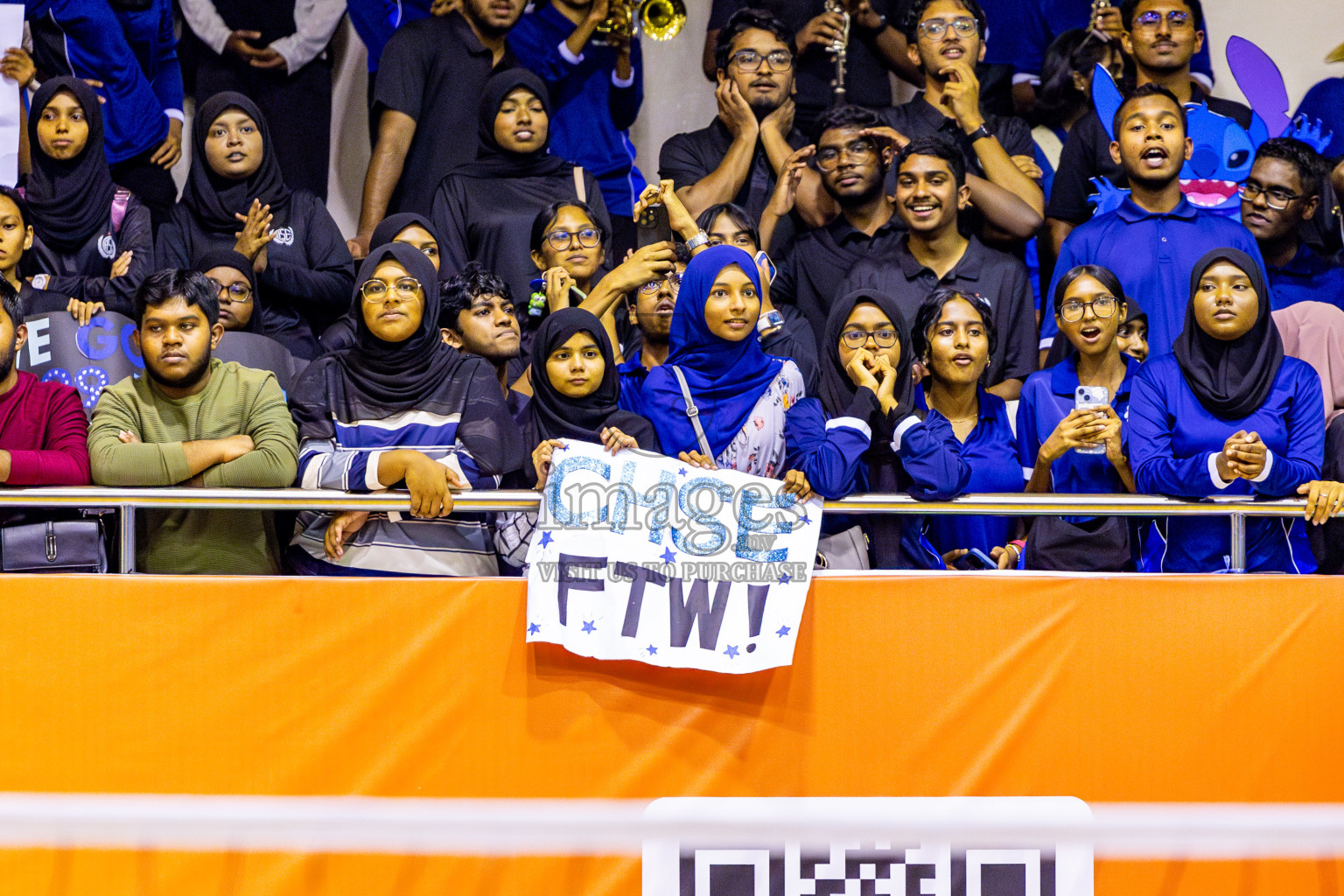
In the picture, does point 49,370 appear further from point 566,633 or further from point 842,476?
point 842,476

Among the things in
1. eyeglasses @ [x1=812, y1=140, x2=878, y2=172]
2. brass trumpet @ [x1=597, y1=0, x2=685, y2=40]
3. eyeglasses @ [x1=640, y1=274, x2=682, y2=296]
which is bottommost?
eyeglasses @ [x1=640, y1=274, x2=682, y2=296]

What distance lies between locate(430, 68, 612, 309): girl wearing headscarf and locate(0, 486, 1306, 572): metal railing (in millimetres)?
1901

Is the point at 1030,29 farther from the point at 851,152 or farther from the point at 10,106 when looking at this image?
the point at 10,106

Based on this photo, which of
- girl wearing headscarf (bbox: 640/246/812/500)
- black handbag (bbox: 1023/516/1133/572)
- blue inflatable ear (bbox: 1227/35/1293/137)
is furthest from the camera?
blue inflatable ear (bbox: 1227/35/1293/137)

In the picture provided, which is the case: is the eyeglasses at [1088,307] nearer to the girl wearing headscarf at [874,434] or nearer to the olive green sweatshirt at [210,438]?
the girl wearing headscarf at [874,434]

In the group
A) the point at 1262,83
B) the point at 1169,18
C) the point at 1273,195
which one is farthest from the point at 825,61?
the point at 1262,83

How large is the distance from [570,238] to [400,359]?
53.5 inches

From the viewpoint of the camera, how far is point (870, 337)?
15.4 ft

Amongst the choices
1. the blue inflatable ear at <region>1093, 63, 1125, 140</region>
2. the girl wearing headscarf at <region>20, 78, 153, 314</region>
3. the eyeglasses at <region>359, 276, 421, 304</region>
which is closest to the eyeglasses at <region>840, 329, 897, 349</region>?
the eyeglasses at <region>359, 276, 421, 304</region>

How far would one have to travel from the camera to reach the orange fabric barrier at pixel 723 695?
3957 mm

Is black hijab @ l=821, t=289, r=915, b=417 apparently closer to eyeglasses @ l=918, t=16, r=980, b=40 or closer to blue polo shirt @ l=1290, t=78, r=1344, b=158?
eyeglasses @ l=918, t=16, r=980, b=40

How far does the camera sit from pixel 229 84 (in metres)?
6.57

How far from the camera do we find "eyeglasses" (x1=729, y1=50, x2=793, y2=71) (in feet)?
20.0

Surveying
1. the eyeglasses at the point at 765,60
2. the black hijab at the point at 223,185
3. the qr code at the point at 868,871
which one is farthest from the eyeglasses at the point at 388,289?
the eyeglasses at the point at 765,60
